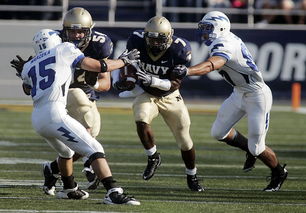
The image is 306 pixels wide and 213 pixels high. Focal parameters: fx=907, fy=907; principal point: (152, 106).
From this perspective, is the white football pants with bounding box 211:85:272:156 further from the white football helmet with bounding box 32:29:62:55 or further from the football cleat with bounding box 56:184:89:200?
the white football helmet with bounding box 32:29:62:55

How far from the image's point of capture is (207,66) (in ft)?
24.0

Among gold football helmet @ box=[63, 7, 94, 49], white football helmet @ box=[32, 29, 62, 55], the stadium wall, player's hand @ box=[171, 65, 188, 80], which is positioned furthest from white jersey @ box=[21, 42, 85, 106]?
the stadium wall

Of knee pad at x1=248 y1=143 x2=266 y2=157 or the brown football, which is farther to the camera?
knee pad at x1=248 y1=143 x2=266 y2=157

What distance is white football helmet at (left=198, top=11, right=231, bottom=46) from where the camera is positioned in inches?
305

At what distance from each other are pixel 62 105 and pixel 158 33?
1.33 m

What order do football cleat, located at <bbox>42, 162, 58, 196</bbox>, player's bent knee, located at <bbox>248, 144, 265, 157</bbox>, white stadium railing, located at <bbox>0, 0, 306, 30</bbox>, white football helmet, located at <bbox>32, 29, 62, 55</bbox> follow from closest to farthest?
1. white football helmet, located at <bbox>32, 29, 62, 55</bbox>
2. football cleat, located at <bbox>42, 162, 58, 196</bbox>
3. player's bent knee, located at <bbox>248, 144, 265, 157</bbox>
4. white stadium railing, located at <bbox>0, 0, 306, 30</bbox>

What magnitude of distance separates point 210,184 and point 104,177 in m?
1.70

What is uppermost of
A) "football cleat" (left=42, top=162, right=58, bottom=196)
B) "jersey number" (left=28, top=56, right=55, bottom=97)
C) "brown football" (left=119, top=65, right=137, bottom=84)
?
"jersey number" (left=28, top=56, right=55, bottom=97)

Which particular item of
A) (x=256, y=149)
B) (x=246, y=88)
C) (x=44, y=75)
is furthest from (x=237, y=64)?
(x=44, y=75)

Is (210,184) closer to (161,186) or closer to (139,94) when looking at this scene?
(161,186)

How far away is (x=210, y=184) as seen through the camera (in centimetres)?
778

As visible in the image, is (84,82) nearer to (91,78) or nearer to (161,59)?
(91,78)

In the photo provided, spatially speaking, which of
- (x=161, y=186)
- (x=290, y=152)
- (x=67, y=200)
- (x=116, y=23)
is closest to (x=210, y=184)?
(x=161, y=186)

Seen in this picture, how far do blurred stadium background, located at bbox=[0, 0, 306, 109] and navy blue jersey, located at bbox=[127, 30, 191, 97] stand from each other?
9.01 m
